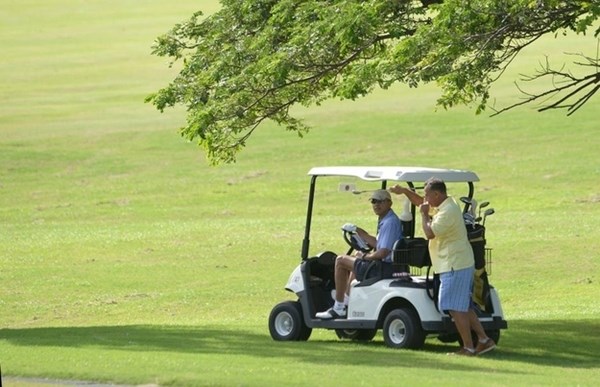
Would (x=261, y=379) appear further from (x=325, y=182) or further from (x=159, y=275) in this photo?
(x=325, y=182)

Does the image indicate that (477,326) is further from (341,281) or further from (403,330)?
(341,281)

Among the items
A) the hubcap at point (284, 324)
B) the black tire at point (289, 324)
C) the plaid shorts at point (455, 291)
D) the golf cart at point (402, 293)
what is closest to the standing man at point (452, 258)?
the plaid shorts at point (455, 291)

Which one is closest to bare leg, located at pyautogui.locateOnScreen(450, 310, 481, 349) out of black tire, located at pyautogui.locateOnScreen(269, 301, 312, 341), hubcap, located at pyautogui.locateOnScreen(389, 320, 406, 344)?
hubcap, located at pyautogui.locateOnScreen(389, 320, 406, 344)

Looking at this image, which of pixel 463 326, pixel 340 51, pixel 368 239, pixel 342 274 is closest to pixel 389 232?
pixel 368 239

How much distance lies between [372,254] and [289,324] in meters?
1.60

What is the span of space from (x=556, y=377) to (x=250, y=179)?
96.1 ft

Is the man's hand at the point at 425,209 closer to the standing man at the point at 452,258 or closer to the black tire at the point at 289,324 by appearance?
the standing man at the point at 452,258

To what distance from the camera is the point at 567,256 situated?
27.8 m

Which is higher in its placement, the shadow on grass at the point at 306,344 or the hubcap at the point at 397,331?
the hubcap at the point at 397,331

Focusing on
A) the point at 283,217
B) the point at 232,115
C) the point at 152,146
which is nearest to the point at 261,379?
the point at 232,115

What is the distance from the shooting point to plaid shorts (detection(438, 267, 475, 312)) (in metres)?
14.3

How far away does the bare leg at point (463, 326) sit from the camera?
14.3 metres

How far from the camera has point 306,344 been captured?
Answer: 50.6 ft

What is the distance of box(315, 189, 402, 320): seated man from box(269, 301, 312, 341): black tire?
0.36 metres
